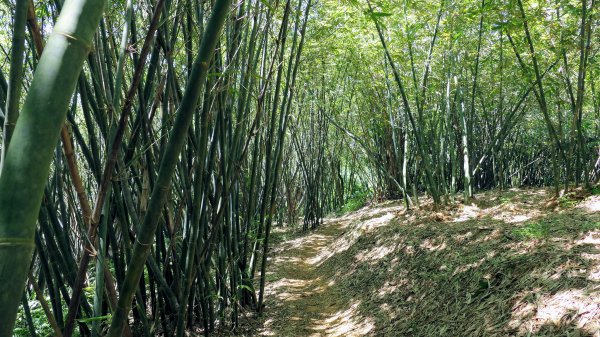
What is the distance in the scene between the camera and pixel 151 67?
1992 mm

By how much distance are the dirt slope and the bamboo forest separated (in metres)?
0.01

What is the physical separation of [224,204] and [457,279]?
1.49m

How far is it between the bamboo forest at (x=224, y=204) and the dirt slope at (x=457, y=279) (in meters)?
0.01

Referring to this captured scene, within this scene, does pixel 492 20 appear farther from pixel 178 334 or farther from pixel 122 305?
pixel 122 305

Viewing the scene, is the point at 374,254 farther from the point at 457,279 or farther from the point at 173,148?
the point at 173,148

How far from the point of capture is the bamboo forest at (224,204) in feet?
3.39

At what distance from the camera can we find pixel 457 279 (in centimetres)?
290

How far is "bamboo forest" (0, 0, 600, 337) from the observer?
3.39 ft

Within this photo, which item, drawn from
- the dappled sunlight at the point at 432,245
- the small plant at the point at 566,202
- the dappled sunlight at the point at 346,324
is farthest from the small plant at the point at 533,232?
the dappled sunlight at the point at 346,324

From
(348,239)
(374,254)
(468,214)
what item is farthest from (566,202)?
(348,239)

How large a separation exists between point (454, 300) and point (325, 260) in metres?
2.92

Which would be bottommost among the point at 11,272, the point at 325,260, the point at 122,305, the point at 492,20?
the point at 325,260

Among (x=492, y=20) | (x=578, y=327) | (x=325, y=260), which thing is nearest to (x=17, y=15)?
(x=578, y=327)

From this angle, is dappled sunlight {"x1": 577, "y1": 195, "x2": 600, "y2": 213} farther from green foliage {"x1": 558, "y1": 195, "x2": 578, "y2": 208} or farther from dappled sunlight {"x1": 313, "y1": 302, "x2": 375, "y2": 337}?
dappled sunlight {"x1": 313, "y1": 302, "x2": 375, "y2": 337}
